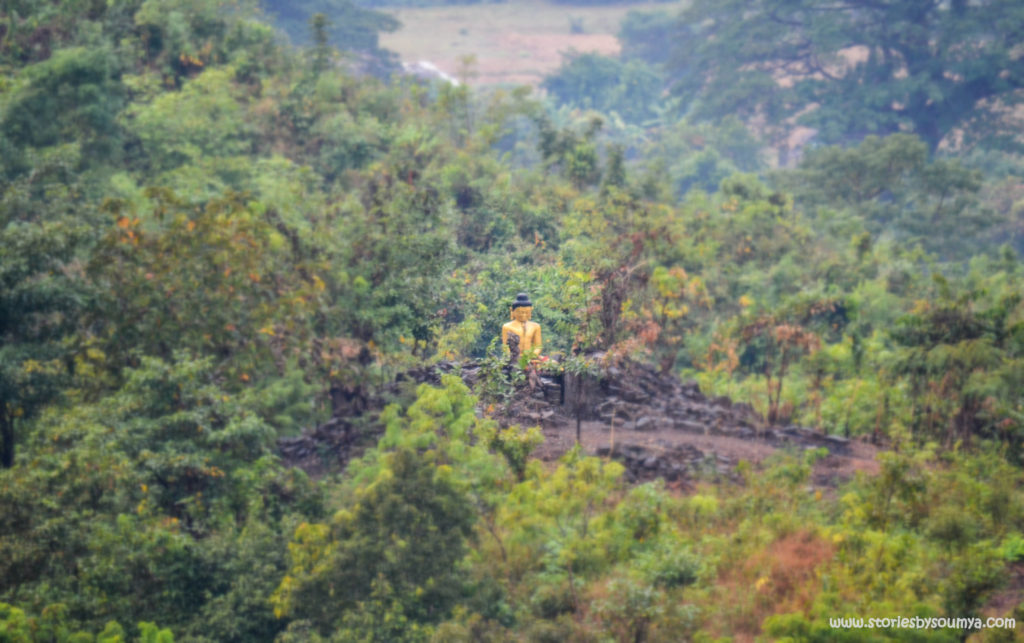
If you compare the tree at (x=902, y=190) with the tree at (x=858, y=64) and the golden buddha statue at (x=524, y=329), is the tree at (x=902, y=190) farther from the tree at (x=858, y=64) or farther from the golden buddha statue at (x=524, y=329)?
the golden buddha statue at (x=524, y=329)

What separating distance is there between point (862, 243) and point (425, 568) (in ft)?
38.8

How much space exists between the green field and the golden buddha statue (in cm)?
3069

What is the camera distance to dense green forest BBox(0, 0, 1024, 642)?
760 cm

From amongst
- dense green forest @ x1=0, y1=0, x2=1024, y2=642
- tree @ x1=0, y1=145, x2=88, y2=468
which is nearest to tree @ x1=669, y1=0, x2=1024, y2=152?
dense green forest @ x1=0, y1=0, x2=1024, y2=642

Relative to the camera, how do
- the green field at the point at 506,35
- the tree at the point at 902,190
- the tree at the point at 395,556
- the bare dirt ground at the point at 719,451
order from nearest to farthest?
the tree at the point at 395,556, the bare dirt ground at the point at 719,451, the tree at the point at 902,190, the green field at the point at 506,35

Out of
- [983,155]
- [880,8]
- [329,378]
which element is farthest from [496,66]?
[329,378]

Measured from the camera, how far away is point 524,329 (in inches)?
225

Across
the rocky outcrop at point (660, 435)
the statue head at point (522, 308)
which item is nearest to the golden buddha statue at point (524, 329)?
the statue head at point (522, 308)

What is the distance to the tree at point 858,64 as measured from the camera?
3025 cm

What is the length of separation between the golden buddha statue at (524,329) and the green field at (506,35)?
101 feet

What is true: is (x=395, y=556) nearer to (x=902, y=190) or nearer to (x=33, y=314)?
A: (x=33, y=314)

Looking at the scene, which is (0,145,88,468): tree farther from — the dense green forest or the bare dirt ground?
the bare dirt ground

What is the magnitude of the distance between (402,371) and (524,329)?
3.18m

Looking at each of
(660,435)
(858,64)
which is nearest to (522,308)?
(660,435)
